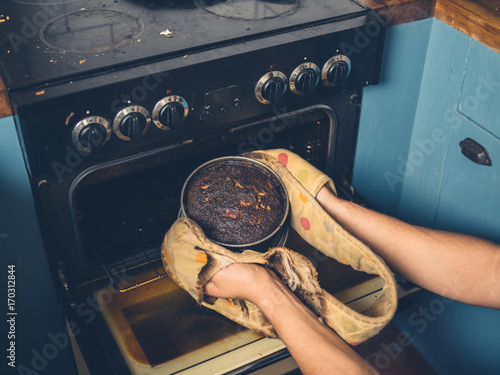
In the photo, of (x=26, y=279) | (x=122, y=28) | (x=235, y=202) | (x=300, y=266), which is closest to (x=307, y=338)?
(x=300, y=266)

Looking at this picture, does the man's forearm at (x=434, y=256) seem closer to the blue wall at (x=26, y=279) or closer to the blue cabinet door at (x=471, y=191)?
the blue cabinet door at (x=471, y=191)

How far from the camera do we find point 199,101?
1.13 meters

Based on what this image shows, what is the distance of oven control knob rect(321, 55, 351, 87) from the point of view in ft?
4.03

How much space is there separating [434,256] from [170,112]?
65cm

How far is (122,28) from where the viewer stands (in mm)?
1180

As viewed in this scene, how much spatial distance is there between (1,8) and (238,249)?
0.80 meters

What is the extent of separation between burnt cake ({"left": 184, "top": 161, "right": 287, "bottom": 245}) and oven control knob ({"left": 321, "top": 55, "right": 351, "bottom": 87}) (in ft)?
0.87

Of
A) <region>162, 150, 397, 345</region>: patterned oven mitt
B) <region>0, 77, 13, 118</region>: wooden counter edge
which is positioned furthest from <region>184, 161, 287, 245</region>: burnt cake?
<region>0, 77, 13, 118</region>: wooden counter edge

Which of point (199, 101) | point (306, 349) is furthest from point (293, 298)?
point (199, 101)

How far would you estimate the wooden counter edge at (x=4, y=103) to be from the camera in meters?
0.98
